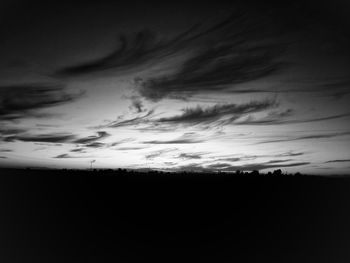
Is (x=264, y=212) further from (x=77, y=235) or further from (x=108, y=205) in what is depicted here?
(x=77, y=235)

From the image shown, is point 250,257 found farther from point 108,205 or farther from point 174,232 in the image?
point 108,205

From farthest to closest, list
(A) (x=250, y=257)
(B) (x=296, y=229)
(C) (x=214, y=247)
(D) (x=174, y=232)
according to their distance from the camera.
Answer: (B) (x=296, y=229)
(D) (x=174, y=232)
(C) (x=214, y=247)
(A) (x=250, y=257)

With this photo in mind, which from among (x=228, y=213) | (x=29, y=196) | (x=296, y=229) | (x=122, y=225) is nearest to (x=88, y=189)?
(x=29, y=196)

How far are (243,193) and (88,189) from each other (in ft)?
28.4

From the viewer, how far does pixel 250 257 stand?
28.2 feet

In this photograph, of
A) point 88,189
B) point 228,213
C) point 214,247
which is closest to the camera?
point 214,247

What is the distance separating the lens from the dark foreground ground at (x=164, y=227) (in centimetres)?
861

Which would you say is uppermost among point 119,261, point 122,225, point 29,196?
point 29,196

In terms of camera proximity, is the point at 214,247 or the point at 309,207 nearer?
the point at 214,247

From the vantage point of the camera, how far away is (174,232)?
414 inches

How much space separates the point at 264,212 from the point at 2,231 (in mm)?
10034

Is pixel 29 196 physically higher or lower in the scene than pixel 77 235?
higher

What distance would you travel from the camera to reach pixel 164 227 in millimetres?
11008

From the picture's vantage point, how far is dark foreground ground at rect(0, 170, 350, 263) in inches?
339
